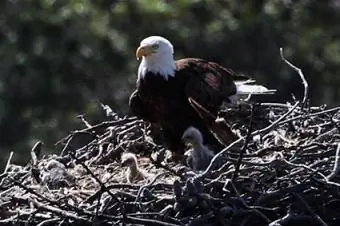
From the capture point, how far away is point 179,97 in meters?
9.38

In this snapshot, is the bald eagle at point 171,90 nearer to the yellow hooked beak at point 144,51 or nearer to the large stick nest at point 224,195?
the yellow hooked beak at point 144,51

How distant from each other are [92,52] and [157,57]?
4.56 m

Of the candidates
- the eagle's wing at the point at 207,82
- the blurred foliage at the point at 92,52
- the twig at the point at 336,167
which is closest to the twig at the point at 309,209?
the twig at the point at 336,167

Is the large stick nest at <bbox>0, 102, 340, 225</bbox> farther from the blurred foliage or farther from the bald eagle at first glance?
the blurred foliage

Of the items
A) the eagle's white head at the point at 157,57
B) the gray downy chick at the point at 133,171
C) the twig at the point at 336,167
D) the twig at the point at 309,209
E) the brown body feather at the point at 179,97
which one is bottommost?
the twig at the point at 309,209

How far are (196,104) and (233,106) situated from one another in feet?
1.49

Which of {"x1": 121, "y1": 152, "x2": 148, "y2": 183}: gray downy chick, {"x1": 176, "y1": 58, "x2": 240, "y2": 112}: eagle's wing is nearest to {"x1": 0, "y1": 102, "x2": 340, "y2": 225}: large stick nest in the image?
{"x1": 121, "y1": 152, "x2": 148, "y2": 183}: gray downy chick

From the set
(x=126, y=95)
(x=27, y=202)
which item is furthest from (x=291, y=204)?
(x=126, y=95)

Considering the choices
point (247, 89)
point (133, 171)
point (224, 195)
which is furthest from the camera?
point (247, 89)

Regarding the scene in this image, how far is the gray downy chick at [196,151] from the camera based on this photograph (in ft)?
29.3

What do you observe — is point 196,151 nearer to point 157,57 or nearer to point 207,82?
point 207,82

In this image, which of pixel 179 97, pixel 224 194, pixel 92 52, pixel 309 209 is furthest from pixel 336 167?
pixel 92 52

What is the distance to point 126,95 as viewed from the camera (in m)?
13.6

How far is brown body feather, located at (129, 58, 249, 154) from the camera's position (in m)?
9.30
